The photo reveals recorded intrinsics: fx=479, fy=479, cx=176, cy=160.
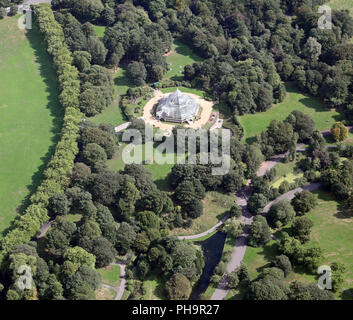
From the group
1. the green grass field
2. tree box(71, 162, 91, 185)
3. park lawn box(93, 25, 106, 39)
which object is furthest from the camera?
park lawn box(93, 25, 106, 39)

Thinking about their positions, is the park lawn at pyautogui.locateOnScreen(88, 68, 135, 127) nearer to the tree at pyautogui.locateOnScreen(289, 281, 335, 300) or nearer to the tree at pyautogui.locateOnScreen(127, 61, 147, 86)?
the tree at pyautogui.locateOnScreen(127, 61, 147, 86)

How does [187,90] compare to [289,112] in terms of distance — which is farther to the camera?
[187,90]

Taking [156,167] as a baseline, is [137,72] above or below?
above

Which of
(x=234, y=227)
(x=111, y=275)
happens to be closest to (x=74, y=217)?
(x=111, y=275)

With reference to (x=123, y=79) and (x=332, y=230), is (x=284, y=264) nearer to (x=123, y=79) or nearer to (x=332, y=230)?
(x=332, y=230)

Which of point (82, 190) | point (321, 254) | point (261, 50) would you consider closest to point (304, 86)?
point (261, 50)

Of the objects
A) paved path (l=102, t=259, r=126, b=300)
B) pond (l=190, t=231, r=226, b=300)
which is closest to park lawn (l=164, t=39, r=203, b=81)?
pond (l=190, t=231, r=226, b=300)

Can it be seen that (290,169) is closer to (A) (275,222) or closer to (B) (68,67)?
(A) (275,222)
